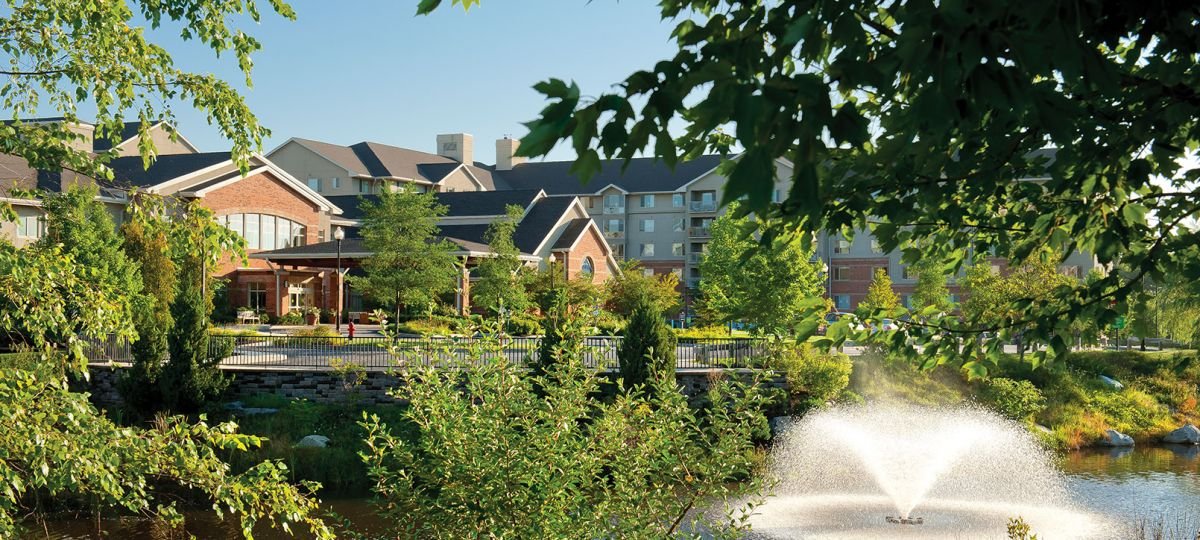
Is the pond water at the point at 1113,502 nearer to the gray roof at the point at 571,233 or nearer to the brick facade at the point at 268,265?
the brick facade at the point at 268,265

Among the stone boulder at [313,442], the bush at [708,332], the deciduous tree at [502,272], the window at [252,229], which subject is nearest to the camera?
the stone boulder at [313,442]

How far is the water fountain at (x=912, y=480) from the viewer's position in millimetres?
17234

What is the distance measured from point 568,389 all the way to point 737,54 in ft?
17.4

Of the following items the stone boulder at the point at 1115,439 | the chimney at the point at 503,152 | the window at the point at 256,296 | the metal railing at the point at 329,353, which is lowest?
the stone boulder at the point at 1115,439

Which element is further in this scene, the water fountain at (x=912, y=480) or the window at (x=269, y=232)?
the window at (x=269, y=232)

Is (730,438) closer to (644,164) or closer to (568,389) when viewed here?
(568,389)

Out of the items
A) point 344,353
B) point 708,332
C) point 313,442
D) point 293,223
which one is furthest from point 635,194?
point 313,442

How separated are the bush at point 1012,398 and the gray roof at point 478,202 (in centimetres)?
3278

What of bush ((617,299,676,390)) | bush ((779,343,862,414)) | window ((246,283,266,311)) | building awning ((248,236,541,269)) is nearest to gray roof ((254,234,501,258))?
building awning ((248,236,541,269))

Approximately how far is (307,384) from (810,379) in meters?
12.9

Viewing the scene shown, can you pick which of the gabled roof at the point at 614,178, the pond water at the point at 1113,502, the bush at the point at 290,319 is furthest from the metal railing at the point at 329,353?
the gabled roof at the point at 614,178

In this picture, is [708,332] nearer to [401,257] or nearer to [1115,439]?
[401,257]

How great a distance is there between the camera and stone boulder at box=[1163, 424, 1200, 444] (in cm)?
2762

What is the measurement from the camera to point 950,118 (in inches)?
92.6
